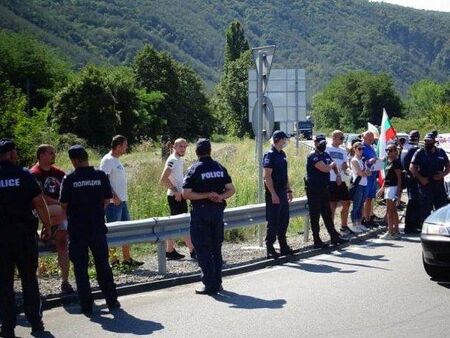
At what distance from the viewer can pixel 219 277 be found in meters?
9.23

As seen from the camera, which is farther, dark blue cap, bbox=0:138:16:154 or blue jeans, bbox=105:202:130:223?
blue jeans, bbox=105:202:130:223

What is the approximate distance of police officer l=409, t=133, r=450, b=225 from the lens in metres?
13.2

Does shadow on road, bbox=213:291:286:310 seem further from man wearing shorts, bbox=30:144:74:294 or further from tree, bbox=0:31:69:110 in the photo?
tree, bbox=0:31:69:110

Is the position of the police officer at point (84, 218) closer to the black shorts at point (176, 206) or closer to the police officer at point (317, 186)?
the black shorts at point (176, 206)

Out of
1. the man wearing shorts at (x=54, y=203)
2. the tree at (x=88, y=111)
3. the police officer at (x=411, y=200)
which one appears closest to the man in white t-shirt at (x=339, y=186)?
the police officer at (x=411, y=200)

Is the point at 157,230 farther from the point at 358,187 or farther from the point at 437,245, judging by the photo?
the point at 358,187

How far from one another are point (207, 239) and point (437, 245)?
9.04 ft

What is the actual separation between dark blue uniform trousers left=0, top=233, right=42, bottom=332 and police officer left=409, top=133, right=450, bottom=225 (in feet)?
25.5

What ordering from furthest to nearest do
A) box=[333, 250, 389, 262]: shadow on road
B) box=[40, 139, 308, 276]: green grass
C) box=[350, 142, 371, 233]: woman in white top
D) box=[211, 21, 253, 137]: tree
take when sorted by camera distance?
box=[211, 21, 253, 137]: tree
box=[350, 142, 371, 233]: woman in white top
box=[40, 139, 308, 276]: green grass
box=[333, 250, 389, 262]: shadow on road

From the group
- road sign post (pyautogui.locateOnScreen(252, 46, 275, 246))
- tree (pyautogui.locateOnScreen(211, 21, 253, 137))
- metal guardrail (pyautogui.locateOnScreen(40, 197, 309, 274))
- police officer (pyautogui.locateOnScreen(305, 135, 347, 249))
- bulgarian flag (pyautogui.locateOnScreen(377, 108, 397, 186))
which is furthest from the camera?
tree (pyautogui.locateOnScreen(211, 21, 253, 137))

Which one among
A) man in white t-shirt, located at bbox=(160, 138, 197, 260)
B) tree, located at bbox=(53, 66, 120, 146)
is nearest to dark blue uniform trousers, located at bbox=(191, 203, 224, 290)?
man in white t-shirt, located at bbox=(160, 138, 197, 260)

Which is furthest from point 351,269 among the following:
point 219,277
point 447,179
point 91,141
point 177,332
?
point 91,141

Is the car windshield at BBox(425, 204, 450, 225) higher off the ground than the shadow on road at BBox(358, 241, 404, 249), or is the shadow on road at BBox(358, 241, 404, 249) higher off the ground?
the car windshield at BBox(425, 204, 450, 225)

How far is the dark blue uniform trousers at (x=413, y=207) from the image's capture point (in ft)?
45.0
